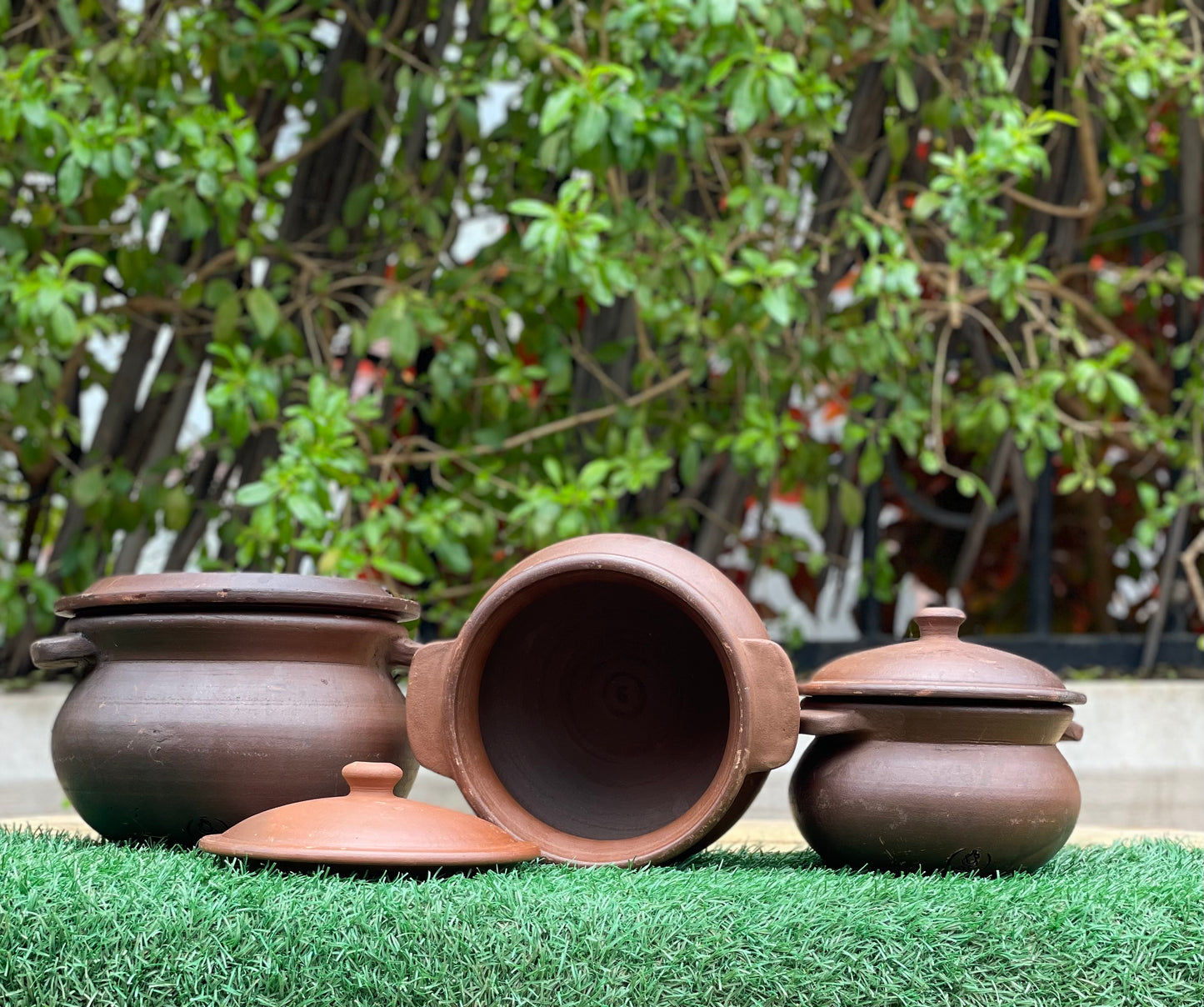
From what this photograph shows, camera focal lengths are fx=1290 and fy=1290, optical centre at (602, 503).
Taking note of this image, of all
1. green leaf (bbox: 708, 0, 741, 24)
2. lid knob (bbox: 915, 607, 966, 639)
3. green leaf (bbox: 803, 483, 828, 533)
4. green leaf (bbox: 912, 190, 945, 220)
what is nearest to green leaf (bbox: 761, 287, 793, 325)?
green leaf (bbox: 912, 190, 945, 220)

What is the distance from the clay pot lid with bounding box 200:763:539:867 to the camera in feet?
3.51

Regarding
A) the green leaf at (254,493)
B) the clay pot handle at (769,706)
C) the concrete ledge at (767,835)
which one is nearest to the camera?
the clay pot handle at (769,706)

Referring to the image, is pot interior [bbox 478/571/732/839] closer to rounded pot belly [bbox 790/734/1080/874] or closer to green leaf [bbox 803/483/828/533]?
rounded pot belly [bbox 790/734/1080/874]

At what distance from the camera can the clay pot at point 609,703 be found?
120cm

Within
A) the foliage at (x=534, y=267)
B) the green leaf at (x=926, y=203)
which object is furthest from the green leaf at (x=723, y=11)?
the green leaf at (x=926, y=203)

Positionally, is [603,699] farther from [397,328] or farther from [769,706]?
[397,328]

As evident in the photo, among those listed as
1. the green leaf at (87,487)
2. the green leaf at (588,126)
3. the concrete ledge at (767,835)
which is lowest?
the concrete ledge at (767,835)

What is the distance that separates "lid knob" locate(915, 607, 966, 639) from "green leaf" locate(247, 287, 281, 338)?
1.32 m

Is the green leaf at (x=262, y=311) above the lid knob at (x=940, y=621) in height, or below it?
above

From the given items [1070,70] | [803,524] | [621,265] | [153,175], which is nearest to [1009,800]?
[621,265]

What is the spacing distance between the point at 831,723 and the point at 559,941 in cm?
38

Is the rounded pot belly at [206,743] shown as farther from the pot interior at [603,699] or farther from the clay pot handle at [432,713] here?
the pot interior at [603,699]

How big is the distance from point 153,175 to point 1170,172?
6.92 feet

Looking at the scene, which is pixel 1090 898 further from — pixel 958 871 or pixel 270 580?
pixel 270 580
